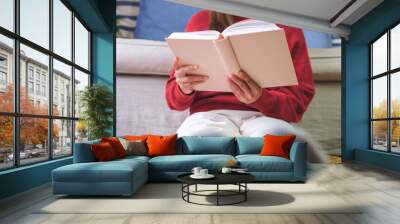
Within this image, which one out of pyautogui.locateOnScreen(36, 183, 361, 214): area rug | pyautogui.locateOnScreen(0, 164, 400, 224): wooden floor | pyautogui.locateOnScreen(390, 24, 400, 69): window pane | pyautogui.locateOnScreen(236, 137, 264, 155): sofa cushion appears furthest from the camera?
pyautogui.locateOnScreen(390, 24, 400, 69): window pane

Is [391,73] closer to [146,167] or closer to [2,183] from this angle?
[146,167]

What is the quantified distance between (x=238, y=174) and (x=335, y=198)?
117 cm

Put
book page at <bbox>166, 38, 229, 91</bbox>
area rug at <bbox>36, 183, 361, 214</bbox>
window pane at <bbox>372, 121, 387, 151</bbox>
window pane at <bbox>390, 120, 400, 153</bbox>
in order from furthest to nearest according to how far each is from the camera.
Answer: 1. window pane at <bbox>372, 121, 387, 151</bbox>
2. window pane at <bbox>390, 120, 400, 153</bbox>
3. book page at <bbox>166, 38, 229, 91</bbox>
4. area rug at <bbox>36, 183, 361, 214</bbox>

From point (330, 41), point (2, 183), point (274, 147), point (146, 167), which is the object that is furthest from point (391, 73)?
point (2, 183)

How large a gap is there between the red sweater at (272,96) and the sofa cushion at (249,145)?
4.22ft

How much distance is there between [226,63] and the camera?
6.12 meters

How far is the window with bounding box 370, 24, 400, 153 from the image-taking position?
24.5ft

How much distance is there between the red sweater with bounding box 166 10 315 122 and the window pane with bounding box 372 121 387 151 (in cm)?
163

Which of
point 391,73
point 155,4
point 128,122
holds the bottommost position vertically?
point 128,122

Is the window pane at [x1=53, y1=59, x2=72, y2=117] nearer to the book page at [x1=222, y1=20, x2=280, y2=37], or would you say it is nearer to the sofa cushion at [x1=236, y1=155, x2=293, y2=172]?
the book page at [x1=222, y1=20, x2=280, y2=37]

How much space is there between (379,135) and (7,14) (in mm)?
7410

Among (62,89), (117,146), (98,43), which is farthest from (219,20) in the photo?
(117,146)

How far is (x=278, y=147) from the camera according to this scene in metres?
5.91

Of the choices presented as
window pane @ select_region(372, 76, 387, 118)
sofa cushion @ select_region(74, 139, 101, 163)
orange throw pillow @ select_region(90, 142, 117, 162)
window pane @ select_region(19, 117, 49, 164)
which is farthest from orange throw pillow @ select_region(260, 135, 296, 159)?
window pane @ select_region(19, 117, 49, 164)
